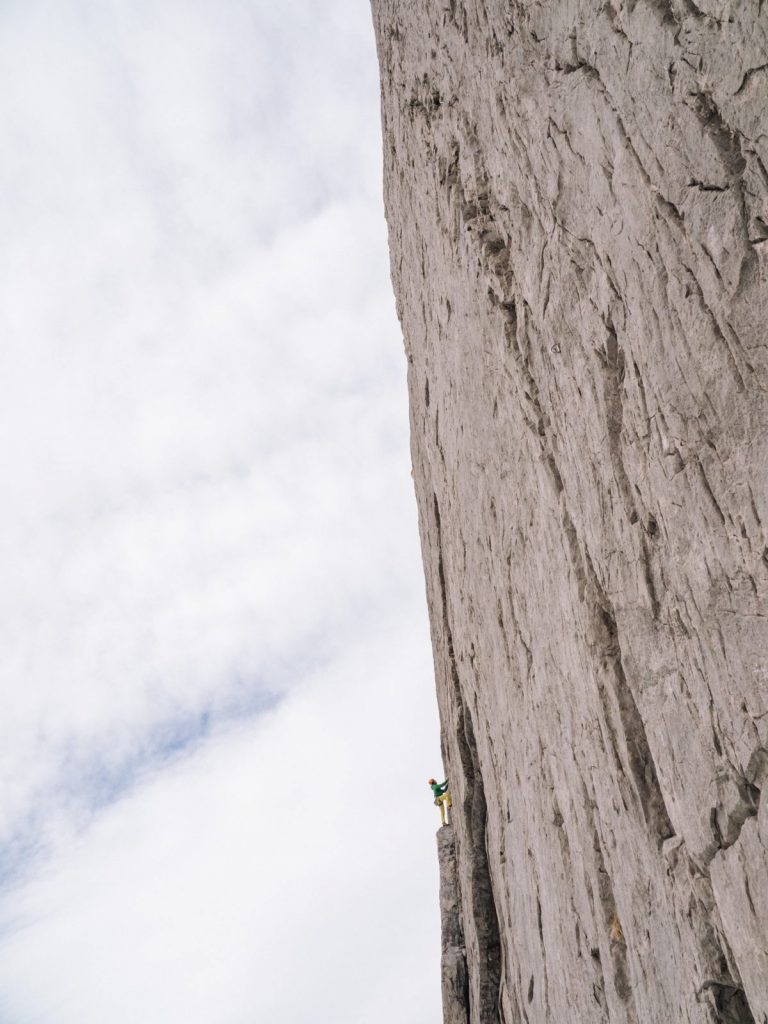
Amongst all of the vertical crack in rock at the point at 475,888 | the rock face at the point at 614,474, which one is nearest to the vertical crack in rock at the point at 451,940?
the vertical crack in rock at the point at 475,888

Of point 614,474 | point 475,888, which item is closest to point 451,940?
point 475,888

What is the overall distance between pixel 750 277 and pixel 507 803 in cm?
615

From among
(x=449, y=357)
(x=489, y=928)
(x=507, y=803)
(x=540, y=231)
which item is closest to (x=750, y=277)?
(x=540, y=231)

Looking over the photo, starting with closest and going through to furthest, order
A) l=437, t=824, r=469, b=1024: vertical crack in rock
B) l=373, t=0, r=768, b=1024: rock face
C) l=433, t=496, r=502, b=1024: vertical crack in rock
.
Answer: l=373, t=0, r=768, b=1024: rock face → l=433, t=496, r=502, b=1024: vertical crack in rock → l=437, t=824, r=469, b=1024: vertical crack in rock

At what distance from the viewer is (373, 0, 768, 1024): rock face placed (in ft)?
13.4

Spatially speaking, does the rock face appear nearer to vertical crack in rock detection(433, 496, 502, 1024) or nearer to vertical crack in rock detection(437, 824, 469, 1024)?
vertical crack in rock detection(433, 496, 502, 1024)

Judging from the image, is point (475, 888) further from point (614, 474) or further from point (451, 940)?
point (614, 474)

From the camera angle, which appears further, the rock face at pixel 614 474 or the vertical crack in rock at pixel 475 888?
the vertical crack in rock at pixel 475 888

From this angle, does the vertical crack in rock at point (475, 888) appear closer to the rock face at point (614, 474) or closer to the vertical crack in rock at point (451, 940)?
the vertical crack in rock at point (451, 940)

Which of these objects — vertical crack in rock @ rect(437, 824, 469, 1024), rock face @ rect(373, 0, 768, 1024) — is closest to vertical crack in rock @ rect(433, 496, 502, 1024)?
vertical crack in rock @ rect(437, 824, 469, 1024)

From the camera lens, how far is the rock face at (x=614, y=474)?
4.08 m

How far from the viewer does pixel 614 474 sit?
205 inches

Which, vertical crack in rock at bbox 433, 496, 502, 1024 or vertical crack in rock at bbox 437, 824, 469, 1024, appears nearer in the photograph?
vertical crack in rock at bbox 433, 496, 502, 1024

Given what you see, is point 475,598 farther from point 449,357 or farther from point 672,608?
point 672,608
